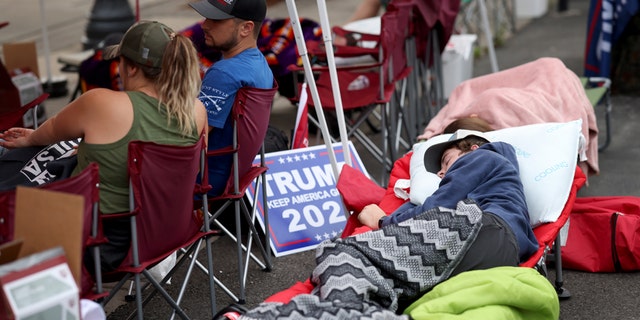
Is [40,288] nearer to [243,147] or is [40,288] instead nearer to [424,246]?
[424,246]

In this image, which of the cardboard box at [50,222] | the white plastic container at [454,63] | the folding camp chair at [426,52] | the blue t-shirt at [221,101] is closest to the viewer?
the cardboard box at [50,222]

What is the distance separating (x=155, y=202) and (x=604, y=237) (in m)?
2.35

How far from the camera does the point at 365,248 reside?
343 cm

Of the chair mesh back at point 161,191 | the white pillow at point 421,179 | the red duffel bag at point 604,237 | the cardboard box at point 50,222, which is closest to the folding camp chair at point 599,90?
the red duffel bag at point 604,237

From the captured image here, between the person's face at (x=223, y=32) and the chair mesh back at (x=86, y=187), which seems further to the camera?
the person's face at (x=223, y=32)

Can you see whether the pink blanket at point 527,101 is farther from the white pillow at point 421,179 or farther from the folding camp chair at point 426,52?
the folding camp chair at point 426,52

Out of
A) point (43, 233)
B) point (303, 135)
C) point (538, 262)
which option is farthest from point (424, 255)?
point (303, 135)

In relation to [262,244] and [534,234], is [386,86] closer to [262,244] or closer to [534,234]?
[262,244]

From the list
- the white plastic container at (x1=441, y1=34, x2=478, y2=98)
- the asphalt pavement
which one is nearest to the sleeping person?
the asphalt pavement

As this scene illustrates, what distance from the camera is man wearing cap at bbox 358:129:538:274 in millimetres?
3523

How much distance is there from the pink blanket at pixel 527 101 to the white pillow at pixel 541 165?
55 centimetres

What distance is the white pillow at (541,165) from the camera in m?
4.11

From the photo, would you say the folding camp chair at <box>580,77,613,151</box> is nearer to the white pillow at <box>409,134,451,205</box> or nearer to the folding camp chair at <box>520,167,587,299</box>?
the folding camp chair at <box>520,167,587,299</box>

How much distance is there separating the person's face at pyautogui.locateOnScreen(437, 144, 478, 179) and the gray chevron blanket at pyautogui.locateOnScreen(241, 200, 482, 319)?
21.9 inches
